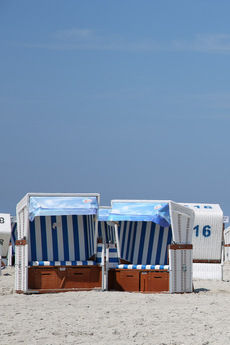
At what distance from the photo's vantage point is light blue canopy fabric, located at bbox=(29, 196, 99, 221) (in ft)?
51.5

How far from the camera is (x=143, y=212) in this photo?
642 inches

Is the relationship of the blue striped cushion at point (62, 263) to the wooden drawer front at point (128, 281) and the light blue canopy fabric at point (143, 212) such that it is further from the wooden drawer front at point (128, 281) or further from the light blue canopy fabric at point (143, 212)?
the light blue canopy fabric at point (143, 212)

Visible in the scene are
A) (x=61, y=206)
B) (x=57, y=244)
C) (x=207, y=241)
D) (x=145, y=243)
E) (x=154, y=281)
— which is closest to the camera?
(x=61, y=206)

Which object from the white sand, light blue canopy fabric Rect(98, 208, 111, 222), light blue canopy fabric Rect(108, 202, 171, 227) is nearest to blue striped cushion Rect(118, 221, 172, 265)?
light blue canopy fabric Rect(108, 202, 171, 227)

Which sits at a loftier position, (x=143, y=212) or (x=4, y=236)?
(x=143, y=212)

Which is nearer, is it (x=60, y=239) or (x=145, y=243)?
(x=60, y=239)

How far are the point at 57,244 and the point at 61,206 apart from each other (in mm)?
1141

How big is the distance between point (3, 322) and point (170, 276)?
5.84 meters

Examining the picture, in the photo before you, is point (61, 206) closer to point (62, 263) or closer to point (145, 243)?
point (62, 263)

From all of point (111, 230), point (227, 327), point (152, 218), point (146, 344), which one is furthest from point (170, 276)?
point (111, 230)

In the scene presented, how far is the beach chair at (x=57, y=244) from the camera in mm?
15945

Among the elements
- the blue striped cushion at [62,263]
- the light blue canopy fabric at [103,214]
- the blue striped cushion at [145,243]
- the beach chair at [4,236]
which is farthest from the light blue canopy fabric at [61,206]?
the beach chair at [4,236]

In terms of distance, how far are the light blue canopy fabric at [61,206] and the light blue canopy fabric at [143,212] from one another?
27.9 inches

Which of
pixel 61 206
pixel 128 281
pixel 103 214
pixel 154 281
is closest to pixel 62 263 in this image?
pixel 61 206
